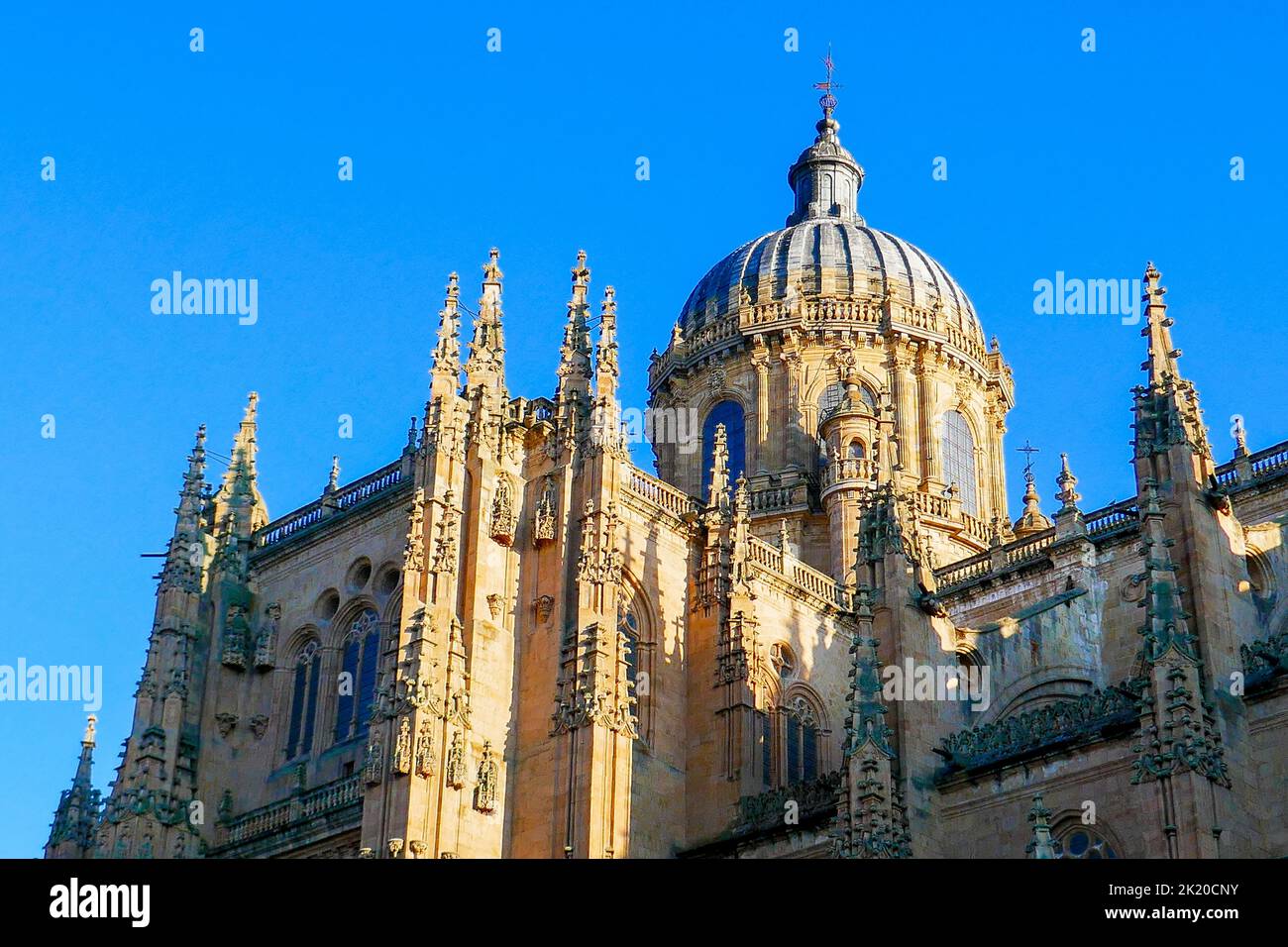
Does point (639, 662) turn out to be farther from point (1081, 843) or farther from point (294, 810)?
point (1081, 843)

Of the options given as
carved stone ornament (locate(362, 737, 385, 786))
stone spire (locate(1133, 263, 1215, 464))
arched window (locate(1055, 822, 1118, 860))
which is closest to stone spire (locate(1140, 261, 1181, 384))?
stone spire (locate(1133, 263, 1215, 464))

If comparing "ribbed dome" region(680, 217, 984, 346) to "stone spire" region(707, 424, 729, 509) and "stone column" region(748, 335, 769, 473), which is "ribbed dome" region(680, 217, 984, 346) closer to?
"stone column" region(748, 335, 769, 473)

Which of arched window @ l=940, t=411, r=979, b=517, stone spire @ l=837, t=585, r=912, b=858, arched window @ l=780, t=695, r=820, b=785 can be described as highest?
arched window @ l=940, t=411, r=979, b=517

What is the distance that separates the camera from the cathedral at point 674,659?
34156mm

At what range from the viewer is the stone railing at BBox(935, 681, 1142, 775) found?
34.3 metres

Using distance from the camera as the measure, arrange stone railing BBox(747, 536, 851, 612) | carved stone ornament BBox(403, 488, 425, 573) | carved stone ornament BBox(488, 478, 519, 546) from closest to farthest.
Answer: carved stone ornament BBox(403, 488, 425, 573)
carved stone ornament BBox(488, 478, 519, 546)
stone railing BBox(747, 536, 851, 612)

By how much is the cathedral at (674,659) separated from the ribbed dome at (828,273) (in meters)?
7.44

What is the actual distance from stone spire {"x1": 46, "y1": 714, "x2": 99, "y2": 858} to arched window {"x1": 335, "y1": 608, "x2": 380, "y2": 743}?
8.47 m

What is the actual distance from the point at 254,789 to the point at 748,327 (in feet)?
80.1

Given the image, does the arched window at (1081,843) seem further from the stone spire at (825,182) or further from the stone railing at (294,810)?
the stone spire at (825,182)

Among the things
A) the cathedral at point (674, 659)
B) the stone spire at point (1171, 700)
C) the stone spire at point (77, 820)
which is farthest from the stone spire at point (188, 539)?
the stone spire at point (1171, 700)

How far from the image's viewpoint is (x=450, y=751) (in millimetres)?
39000
